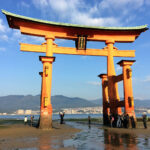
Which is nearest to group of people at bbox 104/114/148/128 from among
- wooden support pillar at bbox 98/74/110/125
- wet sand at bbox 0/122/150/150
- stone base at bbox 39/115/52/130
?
wooden support pillar at bbox 98/74/110/125

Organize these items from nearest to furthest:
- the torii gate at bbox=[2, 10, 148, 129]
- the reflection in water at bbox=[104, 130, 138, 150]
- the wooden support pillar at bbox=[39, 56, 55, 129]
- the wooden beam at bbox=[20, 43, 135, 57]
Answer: the reflection in water at bbox=[104, 130, 138, 150]
the wooden support pillar at bbox=[39, 56, 55, 129]
the torii gate at bbox=[2, 10, 148, 129]
the wooden beam at bbox=[20, 43, 135, 57]

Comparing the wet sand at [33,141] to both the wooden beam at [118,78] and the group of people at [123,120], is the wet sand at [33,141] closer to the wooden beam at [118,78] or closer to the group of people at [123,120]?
the group of people at [123,120]

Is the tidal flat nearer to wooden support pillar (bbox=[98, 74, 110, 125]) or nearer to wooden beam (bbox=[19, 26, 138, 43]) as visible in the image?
wooden support pillar (bbox=[98, 74, 110, 125])

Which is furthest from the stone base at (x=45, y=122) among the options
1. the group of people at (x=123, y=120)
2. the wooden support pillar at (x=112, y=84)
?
the wooden support pillar at (x=112, y=84)

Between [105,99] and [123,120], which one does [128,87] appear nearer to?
[123,120]

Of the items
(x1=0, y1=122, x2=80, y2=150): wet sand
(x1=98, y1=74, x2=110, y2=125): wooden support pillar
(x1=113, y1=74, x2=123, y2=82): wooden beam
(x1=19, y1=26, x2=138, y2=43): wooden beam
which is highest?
(x1=19, y1=26, x2=138, y2=43): wooden beam

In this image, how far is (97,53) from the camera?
18.2m

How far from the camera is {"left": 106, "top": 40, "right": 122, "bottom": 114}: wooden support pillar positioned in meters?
17.5

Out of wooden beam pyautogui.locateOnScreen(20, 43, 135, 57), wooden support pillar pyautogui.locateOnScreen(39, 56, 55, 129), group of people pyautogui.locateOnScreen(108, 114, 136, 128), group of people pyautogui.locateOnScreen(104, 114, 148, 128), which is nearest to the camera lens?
wooden support pillar pyautogui.locateOnScreen(39, 56, 55, 129)

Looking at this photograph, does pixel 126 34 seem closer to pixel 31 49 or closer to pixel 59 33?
pixel 59 33

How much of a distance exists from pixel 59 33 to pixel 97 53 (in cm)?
465

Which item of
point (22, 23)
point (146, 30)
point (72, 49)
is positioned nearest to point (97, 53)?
point (72, 49)

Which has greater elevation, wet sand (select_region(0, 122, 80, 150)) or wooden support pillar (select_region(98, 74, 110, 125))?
wooden support pillar (select_region(98, 74, 110, 125))

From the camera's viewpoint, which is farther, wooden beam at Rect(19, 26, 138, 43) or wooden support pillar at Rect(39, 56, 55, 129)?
wooden beam at Rect(19, 26, 138, 43)
